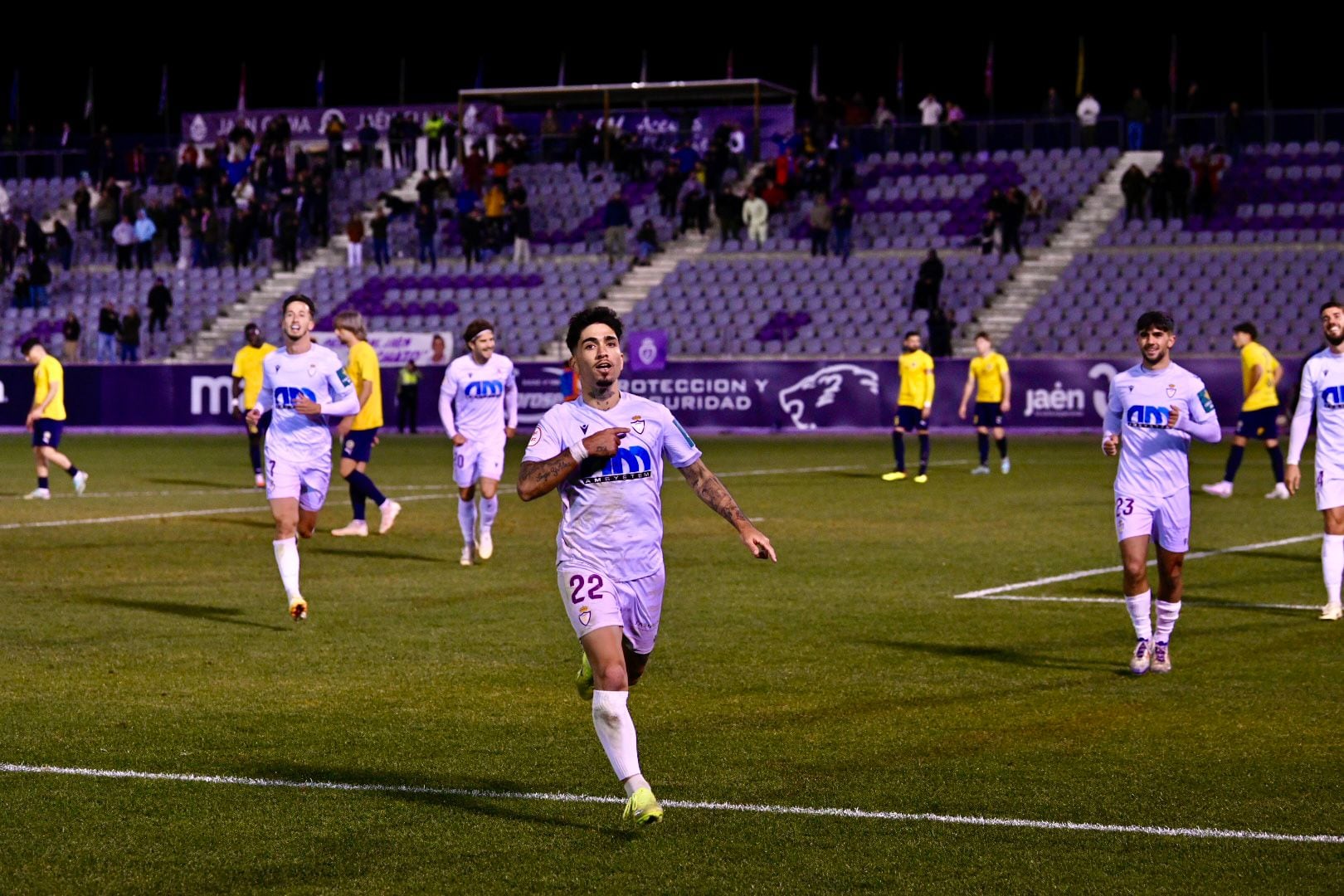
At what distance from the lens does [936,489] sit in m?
23.9

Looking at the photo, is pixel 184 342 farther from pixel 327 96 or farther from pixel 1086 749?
pixel 1086 749

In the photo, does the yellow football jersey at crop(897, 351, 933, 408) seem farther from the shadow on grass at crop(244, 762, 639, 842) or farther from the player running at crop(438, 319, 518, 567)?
the shadow on grass at crop(244, 762, 639, 842)

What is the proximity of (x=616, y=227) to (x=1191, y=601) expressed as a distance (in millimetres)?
32639

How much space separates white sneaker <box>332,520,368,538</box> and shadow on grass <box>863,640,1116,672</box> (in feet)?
27.3

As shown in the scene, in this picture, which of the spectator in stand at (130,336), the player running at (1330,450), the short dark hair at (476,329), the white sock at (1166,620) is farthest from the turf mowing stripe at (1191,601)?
the spectator in stand at (130,336)

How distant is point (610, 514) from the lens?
6875 mm

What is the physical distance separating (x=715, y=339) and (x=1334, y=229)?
14320 millimetres

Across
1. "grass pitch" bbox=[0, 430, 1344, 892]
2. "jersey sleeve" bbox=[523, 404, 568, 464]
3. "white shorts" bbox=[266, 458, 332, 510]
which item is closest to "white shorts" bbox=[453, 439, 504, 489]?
"grass pitch" bbox=[0, 430, 1344, 892]

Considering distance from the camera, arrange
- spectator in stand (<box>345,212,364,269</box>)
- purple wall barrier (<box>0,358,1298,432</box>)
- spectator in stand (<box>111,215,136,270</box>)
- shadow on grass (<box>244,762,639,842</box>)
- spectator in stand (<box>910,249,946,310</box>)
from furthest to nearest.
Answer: spectator in stand (<box>111,215,136,270</box>) → spectator in stand (<box>345,212,364,269</box>) → spectator in stand (<box>910,249,946,310</box>) → purple wall barrier (<box>0,358,1298,432</box>) → shadow on grass (<box>244,762,639,842</box>)

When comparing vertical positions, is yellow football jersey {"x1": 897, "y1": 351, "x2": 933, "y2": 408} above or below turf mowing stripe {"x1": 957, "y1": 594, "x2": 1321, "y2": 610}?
above

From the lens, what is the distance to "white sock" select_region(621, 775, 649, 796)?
255 inches

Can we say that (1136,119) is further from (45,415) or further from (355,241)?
(45,415)

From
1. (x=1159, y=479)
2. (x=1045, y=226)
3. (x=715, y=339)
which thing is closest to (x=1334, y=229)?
(x=1045, y=226)

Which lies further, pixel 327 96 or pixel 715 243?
pixel 327 96
